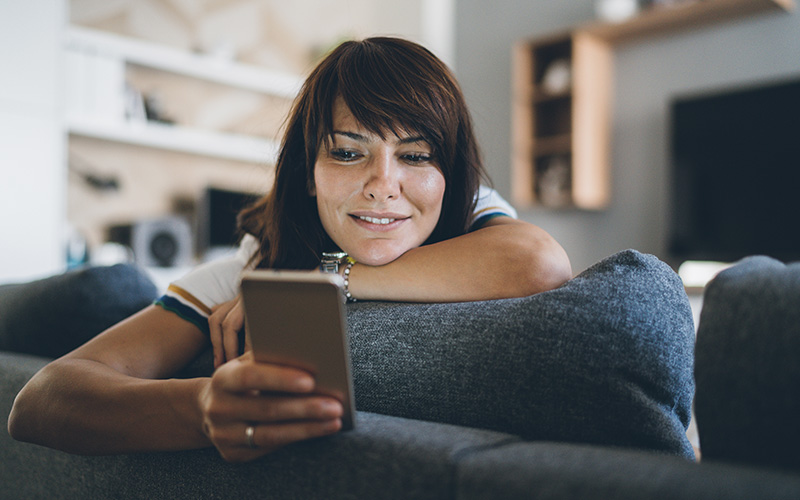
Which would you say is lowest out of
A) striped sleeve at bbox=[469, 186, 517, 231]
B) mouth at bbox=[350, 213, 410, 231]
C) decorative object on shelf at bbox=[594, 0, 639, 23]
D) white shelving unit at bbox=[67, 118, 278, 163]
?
mouth at bbox=[350, 213, 410, 231]

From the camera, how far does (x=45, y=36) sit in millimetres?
3047

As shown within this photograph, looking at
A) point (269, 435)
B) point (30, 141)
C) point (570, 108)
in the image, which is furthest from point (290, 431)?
point (570, 108)

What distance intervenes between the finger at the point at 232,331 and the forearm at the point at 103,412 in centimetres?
14

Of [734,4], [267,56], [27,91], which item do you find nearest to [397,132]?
[27,91]

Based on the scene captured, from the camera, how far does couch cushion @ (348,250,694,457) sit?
567mm

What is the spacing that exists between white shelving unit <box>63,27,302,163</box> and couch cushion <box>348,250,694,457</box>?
2.56 metres

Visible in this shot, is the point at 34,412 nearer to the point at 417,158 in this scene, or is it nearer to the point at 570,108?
the point at 417,158

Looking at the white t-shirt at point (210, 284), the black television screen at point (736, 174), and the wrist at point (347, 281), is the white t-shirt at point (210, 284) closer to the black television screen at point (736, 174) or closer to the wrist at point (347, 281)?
the wrist at point (347, 281)

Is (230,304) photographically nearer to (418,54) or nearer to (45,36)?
(418,54)

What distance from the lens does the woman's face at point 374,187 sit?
3.05ft

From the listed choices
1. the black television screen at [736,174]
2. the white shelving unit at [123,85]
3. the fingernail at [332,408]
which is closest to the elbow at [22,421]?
the fingernail at [332,408]

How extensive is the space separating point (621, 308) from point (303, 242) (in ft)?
2.01

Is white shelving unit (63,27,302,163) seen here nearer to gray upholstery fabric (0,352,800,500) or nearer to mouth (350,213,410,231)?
mouth (350,213,410,231)

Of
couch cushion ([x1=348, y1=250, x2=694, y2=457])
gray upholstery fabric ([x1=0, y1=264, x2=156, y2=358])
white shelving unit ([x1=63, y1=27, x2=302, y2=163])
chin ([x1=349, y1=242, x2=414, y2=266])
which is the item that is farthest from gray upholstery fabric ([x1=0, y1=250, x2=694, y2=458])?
white shelving unit ([x1=63, y1=27, x2=302, y2=163])
